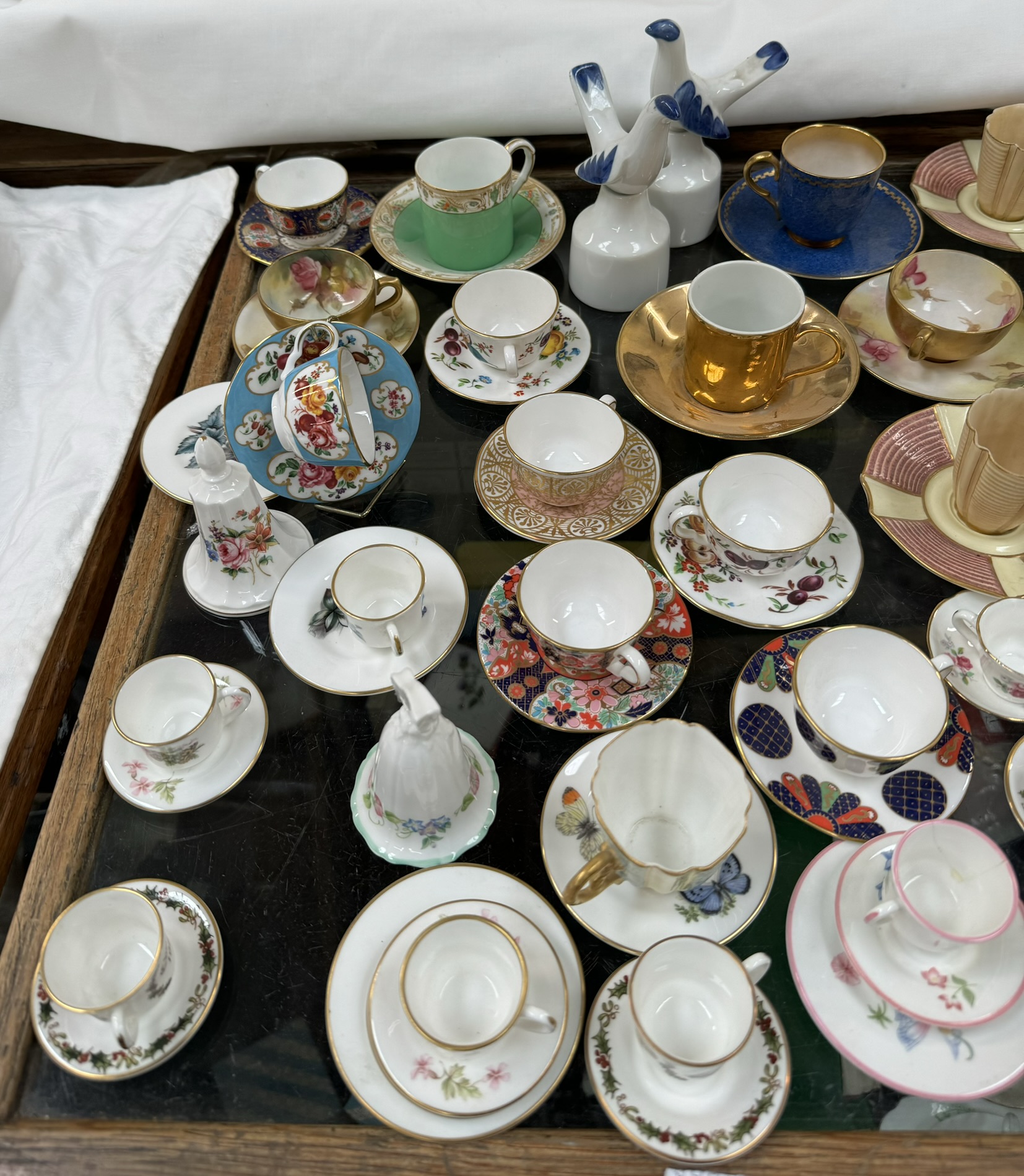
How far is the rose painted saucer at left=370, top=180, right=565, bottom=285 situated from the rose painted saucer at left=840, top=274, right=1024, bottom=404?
45 centimetres

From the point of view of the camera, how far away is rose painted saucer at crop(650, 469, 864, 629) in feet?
3.05

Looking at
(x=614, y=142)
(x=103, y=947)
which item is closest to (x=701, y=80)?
(x=614, y=142)

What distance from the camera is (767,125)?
1469 millimetres

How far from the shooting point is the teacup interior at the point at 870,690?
830mm

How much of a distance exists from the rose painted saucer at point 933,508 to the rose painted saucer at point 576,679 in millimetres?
277

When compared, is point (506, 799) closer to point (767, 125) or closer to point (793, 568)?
point (793, 568)

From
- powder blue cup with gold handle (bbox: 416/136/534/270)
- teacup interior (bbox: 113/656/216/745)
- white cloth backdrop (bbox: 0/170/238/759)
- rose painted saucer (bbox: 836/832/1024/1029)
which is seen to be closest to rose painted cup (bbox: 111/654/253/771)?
teacup interior (bbox: 113/656/216/745)

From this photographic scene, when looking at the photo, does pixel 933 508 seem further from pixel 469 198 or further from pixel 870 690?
pixel 469 198

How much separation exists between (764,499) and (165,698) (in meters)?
0.70

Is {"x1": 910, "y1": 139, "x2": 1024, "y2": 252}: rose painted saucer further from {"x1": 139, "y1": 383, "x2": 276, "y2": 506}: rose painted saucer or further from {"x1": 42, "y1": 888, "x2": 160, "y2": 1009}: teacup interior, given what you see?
{"x1": 42, "y1": 888, "x2": 160, "y2": 1009}: teacup interior

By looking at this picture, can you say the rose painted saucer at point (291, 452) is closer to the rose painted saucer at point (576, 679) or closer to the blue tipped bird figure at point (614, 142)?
the rose painted saucer at point (576, 679)

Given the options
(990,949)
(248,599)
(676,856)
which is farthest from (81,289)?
(990,949)

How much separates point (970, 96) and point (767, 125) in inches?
12.3

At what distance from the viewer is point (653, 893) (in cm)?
77
